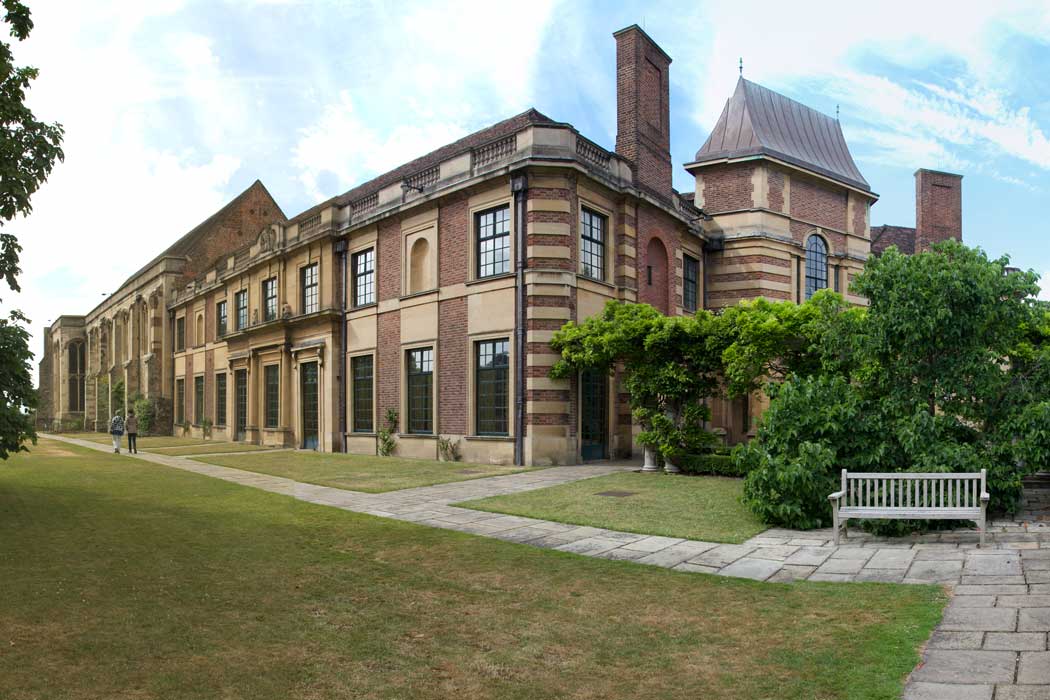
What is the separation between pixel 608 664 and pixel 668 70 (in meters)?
22.9

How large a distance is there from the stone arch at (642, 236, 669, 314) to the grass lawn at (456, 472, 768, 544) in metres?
9.01

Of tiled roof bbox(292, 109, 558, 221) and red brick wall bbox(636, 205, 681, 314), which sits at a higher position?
tiled roof bbox(292, 109, 558, 221)

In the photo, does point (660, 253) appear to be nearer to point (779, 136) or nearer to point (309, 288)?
point (779, 136)

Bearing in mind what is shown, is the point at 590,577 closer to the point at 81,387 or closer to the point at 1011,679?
the point at 1011,679

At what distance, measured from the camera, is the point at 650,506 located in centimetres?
1136

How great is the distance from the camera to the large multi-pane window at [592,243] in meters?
20.0

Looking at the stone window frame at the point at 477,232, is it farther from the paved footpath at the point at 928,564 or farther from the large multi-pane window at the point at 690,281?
the large multi-pane window at the point at 690,281

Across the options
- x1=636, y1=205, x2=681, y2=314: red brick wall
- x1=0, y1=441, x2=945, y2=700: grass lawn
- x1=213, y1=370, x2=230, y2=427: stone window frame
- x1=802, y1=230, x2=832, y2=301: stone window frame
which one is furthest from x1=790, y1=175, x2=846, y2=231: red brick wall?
x1=213, y1=370, x2=230, y2=427: stone window frame

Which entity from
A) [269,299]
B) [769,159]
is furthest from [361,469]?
[769,159]

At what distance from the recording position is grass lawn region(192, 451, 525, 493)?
15070 mm

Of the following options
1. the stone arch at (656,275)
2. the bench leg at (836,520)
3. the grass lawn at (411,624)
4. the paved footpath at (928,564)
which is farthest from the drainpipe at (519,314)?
the bench leg at (836,520)

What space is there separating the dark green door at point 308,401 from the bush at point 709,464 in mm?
15764

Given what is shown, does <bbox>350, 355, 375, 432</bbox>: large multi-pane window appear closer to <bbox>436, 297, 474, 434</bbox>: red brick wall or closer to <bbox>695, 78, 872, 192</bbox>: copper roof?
<bbox>436, 297, 474, 434</bbox>: red brick wall

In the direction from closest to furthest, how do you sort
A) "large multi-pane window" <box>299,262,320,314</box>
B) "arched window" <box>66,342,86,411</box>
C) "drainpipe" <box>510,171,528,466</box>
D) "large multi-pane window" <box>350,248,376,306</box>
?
"drainpipe" <box>510,171,528,466</box>, "large multi-pane window" <box>350,248,376,306</box>, "large multi-pane window" <box>299,262,320,314</box>, "arched window" <box>66,342,86,411</box>
